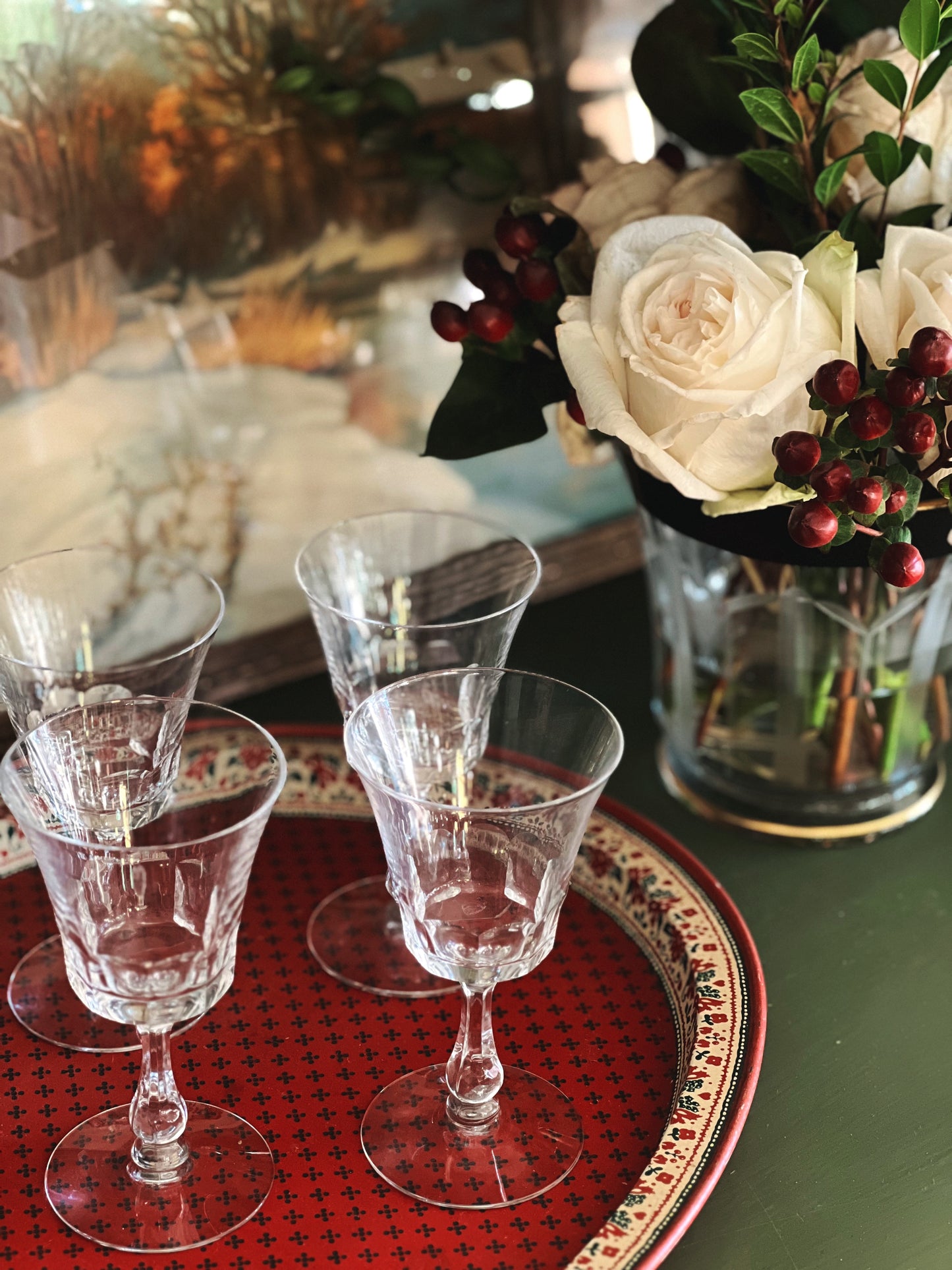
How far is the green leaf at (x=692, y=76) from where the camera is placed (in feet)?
2.53

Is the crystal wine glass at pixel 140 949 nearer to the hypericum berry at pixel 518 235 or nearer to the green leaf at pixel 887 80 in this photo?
the hypericum berry at pixel 518 235

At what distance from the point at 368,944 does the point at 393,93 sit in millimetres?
501

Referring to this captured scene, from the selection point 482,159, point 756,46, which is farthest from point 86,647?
point 756,46

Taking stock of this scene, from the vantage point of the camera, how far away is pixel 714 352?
62cm

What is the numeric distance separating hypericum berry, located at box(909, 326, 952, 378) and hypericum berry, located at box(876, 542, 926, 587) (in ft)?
0.25

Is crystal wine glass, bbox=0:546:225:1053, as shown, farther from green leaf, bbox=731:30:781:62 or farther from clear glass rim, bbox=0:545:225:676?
green leaf, bbox=731:30:781:62

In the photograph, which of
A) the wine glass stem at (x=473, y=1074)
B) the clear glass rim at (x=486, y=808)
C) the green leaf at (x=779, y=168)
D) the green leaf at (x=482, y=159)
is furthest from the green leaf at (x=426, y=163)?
the wine glass stem at (x=473, y=1074)

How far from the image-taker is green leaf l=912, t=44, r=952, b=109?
657 millimetres

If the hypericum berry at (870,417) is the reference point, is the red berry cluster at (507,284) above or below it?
above

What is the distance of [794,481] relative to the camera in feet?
2.06

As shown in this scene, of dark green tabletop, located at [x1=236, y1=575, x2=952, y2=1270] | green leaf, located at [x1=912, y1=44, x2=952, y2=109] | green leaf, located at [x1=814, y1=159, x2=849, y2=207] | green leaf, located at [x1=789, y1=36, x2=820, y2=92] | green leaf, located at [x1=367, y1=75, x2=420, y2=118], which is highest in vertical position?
green leaf, located at [x1=789, y1=36, x2=820, y2=92]

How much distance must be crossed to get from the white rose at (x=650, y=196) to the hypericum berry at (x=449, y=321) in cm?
8

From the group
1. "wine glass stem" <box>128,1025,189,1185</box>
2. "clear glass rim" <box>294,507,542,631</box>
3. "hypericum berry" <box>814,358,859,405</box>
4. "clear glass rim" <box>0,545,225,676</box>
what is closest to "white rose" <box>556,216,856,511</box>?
"hypericum berry" <box>814,358,859,405</box>

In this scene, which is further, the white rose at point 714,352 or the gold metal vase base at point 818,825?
Answer: the gold metal vase base at point 818,825
